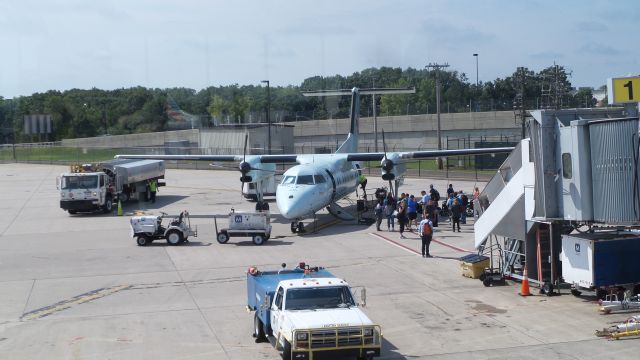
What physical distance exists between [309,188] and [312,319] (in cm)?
1801

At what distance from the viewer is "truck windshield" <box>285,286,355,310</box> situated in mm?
13422

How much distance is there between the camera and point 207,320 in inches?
659

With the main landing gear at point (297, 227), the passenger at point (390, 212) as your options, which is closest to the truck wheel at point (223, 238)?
the main landing gear at point (297, 227)

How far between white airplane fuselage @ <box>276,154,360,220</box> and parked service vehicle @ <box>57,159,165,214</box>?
11129 millimetres

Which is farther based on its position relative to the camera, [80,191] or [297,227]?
[80,191]

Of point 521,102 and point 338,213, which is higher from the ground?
point 521,102

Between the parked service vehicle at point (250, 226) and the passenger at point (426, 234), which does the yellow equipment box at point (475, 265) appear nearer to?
the passenger at point (426, 234)

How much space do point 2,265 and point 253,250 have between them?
334 inches

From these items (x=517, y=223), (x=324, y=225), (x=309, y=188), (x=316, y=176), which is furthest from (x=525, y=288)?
(x=324, y=225)

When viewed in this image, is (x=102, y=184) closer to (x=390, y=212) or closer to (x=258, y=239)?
(x=258, y=239)

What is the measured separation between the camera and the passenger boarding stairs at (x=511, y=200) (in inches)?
728

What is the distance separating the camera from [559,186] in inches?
669

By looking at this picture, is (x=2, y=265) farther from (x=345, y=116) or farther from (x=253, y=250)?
(x=345, y=116)

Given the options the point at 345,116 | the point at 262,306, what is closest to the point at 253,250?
the point at 262,306
